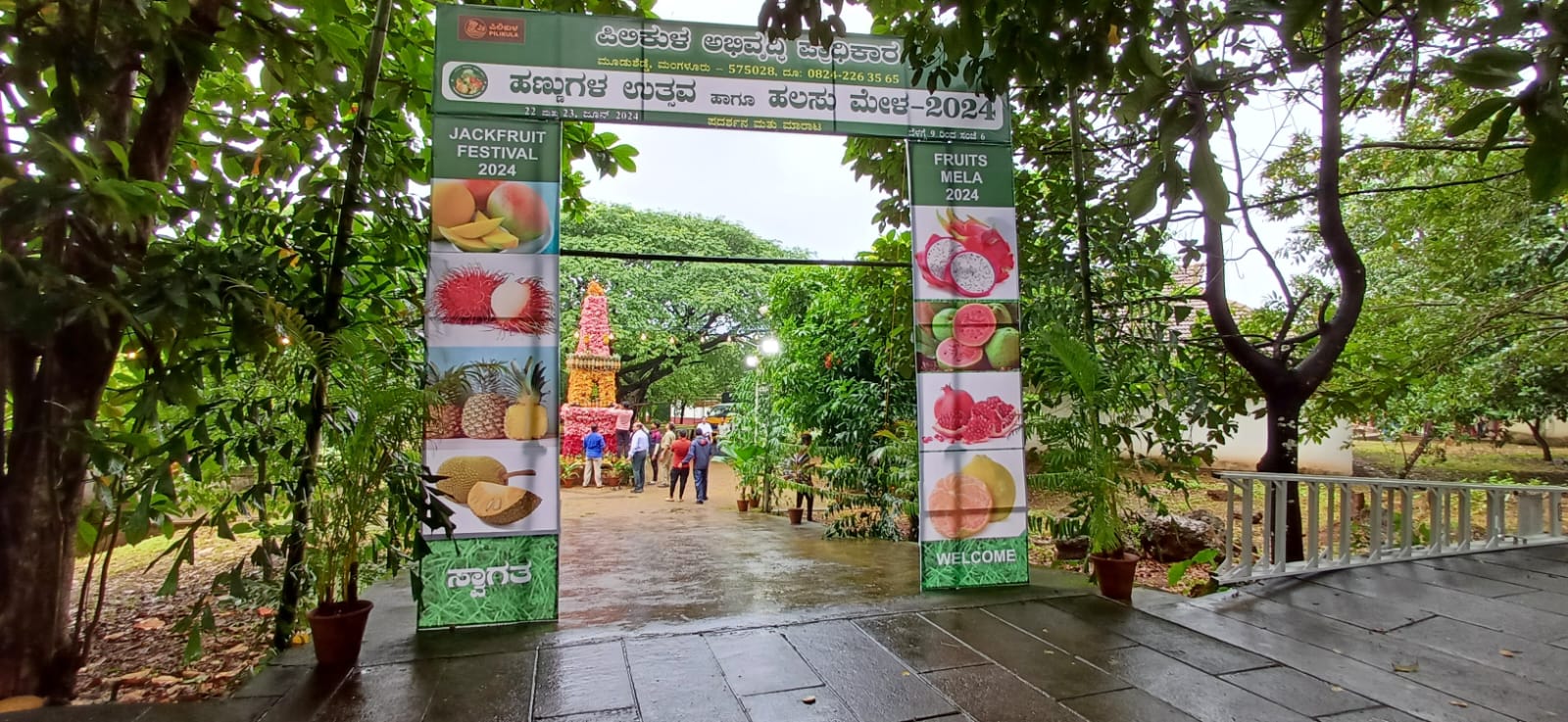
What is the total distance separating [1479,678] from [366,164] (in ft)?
16.7

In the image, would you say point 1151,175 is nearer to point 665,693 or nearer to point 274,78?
point 665,693

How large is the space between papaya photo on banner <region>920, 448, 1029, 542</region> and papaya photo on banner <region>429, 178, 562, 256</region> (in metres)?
2.30

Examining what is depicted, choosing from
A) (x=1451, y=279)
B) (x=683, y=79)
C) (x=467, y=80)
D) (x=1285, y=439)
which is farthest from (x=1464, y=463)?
(x=467, y=80)

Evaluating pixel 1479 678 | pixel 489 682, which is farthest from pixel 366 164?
pixel 1479 678

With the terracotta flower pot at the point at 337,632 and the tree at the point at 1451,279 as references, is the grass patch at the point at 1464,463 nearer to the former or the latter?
the tree at the point at 1451,279

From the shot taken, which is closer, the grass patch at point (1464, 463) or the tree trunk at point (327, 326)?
the tree trunk at point (327, 326)

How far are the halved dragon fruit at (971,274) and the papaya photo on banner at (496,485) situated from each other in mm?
2305

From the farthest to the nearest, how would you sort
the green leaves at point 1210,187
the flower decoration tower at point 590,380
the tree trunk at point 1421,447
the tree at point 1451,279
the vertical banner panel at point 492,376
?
Answer: the flower decoration tower at point 590,380 < the tree trunk at point 1421,447 < the tree at point 1451,279 < the vertical banner panel at point 492,376 < the green leaves at point 1210,187

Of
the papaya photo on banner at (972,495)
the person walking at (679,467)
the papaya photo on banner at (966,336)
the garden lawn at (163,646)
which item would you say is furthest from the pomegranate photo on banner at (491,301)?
the person walking at (679,467)

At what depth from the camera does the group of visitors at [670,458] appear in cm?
1180

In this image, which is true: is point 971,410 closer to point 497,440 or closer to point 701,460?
point 497,440

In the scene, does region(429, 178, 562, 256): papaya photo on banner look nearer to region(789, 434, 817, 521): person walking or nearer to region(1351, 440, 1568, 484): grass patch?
region(789, 434, 817, 521): person walking

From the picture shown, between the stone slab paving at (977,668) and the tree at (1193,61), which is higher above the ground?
the tree at (1193,61)

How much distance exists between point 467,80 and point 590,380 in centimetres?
1295
